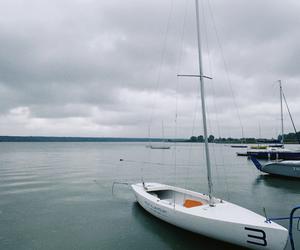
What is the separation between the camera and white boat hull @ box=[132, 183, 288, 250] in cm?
768

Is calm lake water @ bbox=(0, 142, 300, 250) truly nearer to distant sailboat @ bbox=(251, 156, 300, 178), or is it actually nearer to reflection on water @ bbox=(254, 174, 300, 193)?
reflection on water @ bbox=(254, 174, 300, 193)

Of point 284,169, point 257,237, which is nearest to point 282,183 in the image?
point 284,169

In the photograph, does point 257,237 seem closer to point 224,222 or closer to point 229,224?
point 229,224

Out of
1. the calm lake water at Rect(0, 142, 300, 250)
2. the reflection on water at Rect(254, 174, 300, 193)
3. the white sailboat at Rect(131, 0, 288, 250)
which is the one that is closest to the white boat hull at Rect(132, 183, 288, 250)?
the white sailboat at Rect(131, 0, 288, 250)

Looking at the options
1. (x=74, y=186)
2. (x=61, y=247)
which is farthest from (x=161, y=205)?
(x=74, y=186)

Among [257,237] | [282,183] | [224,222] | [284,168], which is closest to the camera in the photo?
[257,237]

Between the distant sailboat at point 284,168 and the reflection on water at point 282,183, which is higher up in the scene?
the distant sailboat at point 284,168

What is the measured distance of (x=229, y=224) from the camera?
8336 mm

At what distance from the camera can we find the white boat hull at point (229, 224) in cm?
768

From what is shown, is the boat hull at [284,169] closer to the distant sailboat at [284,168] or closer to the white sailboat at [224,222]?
the distant sailboat at [284,168]

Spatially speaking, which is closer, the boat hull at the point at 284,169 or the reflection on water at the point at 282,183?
the reflection on water at the point at 282,183

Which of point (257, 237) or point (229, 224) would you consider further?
point (229, 224)

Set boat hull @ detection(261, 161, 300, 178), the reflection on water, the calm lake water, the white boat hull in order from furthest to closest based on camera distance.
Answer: boat hull @ detection(261, 161, 300, 178) → the reflection on water → the calm lake water → the white boat hull

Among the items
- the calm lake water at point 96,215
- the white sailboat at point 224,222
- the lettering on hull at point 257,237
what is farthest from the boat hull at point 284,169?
the lettering on hull at point 257,237
